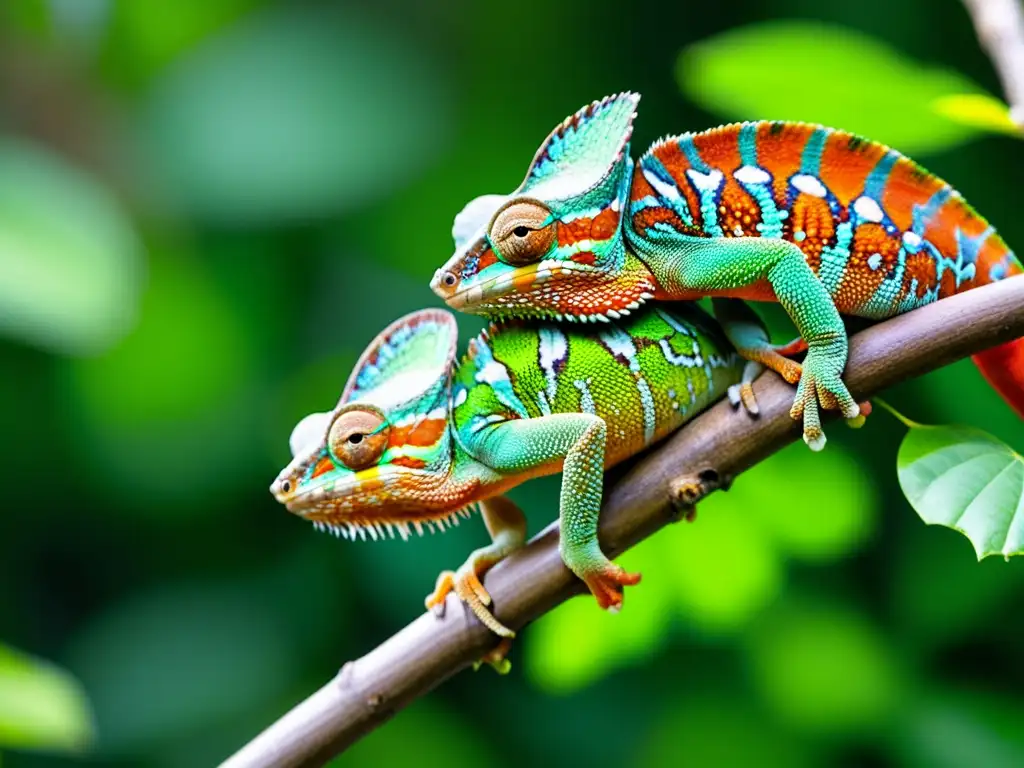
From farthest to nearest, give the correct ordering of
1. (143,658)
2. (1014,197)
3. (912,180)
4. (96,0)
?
(143,658), (1014,197), (96,0), (912,180)

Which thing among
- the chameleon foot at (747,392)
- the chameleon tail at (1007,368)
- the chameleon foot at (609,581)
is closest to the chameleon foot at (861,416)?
the chameleon foot at (747,392)

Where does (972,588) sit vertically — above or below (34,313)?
below

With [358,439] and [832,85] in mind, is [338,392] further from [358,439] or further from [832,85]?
[832,85]

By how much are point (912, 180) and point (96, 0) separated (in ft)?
6.00

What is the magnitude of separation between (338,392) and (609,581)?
1.20 meters

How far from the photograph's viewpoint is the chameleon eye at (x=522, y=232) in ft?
4.52

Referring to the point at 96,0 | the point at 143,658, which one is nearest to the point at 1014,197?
the point at 96,0

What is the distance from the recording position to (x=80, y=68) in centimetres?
371

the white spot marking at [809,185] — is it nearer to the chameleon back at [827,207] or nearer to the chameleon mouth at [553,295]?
the chameleon back at [827,207]

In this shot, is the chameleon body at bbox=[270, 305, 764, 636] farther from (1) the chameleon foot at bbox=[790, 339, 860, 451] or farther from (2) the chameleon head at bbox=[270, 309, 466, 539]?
(1) the chameleon foot at bbox=[790, 339, 860, 451]

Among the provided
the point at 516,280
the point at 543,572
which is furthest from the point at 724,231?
the point at 543,572

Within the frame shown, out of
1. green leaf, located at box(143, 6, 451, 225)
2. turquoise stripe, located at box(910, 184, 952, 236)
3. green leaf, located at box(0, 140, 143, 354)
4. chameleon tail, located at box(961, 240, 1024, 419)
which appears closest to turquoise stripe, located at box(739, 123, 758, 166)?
turquoise stripe, located at box(910, 184, 952, 236)

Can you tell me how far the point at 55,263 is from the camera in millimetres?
2027

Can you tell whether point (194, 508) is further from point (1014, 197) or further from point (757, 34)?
point (1014, 197)
